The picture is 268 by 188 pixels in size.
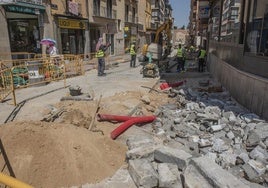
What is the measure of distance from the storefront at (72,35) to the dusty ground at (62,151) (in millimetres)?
16031

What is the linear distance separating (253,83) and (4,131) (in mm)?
6518

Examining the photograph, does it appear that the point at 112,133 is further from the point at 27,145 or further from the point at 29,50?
the point at 29,50

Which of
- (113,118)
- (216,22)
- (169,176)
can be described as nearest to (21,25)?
(216,22)

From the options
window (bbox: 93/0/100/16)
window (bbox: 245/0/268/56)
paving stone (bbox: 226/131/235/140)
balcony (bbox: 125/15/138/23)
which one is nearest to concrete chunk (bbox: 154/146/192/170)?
paving stone (bbox: 226/131/235/140)

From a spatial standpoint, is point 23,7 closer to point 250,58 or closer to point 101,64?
point 101,64

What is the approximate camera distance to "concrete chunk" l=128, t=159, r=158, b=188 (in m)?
4.02

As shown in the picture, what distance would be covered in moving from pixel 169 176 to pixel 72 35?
2126cm

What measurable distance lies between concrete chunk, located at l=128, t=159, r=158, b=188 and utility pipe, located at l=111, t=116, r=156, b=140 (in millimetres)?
1607

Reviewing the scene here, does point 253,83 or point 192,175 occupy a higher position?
point 253,83

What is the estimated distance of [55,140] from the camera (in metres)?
5.23

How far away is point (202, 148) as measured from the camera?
549cm

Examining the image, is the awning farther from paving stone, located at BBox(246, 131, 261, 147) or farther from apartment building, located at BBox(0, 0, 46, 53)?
paving stone, located at BBox(246, 131, 261, 147)

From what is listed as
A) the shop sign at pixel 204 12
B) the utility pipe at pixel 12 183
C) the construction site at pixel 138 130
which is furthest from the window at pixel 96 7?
the utility pipe at pixel 12 183

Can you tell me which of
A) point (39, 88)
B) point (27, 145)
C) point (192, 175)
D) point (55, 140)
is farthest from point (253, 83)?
point (39, 88)
